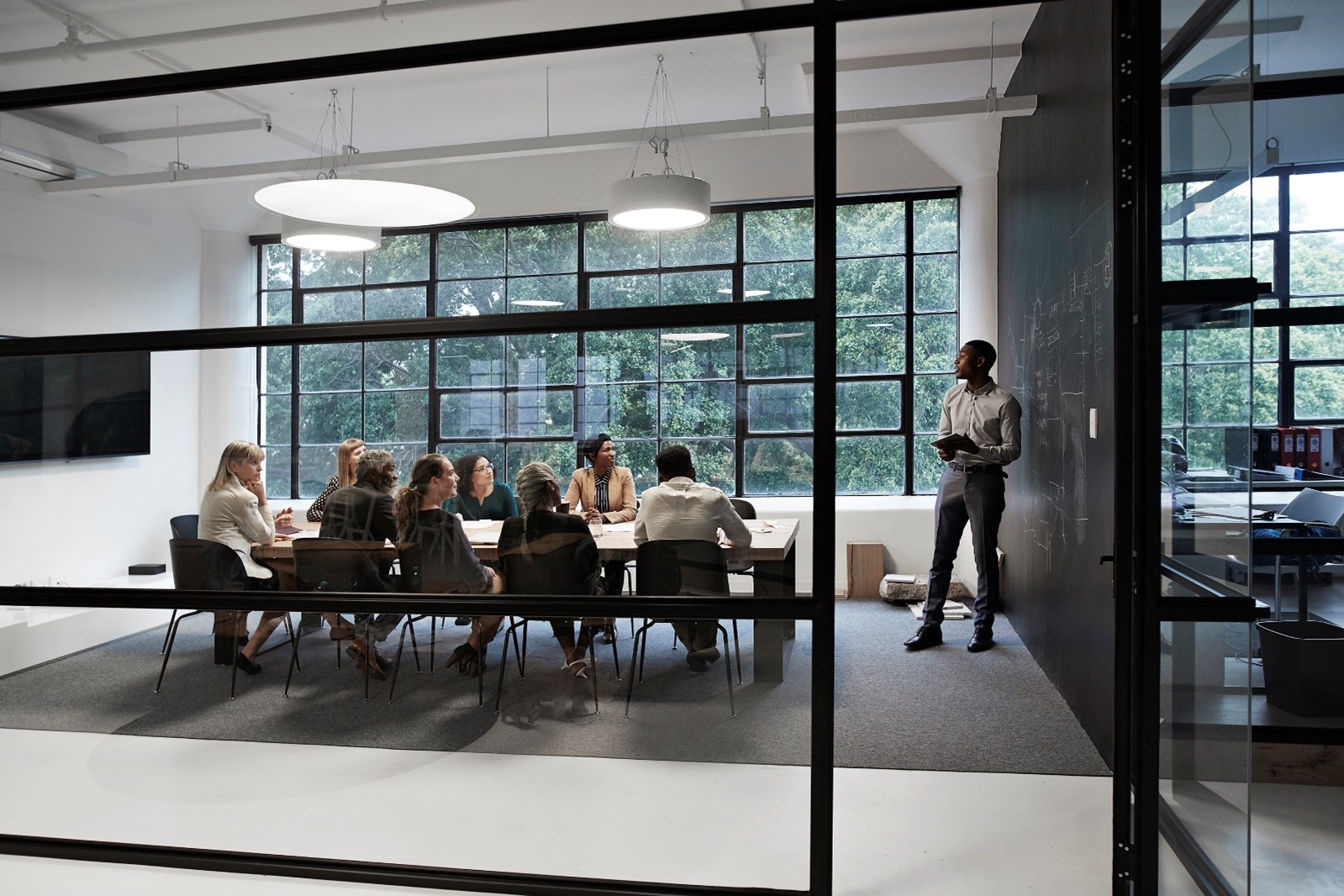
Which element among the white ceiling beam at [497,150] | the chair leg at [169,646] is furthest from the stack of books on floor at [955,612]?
the chair leg at [169,646]

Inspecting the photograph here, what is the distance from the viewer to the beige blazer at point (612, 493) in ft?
6.90

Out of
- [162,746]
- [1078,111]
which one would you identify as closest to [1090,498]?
[1078,111]

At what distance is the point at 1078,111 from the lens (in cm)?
333

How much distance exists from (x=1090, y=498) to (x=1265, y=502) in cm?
103

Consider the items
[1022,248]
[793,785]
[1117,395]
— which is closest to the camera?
[1117,395]

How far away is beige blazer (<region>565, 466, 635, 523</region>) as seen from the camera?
6.90 ft

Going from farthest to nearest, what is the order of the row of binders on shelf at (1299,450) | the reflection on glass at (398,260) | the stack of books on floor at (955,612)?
the stack of books on floor at (955,612) < the row of binders on shelf at (1299,450) < the reflection on glass at (398,260)

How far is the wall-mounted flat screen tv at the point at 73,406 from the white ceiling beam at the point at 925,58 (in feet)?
6.44

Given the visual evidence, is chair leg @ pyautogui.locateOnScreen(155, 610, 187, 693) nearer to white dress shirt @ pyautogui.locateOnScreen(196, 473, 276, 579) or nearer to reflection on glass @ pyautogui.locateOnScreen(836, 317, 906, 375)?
white dress shirt @ pyautogui.locateOnScreen(196, 473, 276, 579)

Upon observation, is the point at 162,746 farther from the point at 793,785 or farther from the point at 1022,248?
the point at 1022,248

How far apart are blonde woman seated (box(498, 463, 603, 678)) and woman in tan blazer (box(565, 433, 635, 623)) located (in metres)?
0.03

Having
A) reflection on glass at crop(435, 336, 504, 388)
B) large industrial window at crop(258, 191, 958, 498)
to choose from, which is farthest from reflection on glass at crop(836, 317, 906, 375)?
reflection on glass at crop(435, 336, 504, 388)

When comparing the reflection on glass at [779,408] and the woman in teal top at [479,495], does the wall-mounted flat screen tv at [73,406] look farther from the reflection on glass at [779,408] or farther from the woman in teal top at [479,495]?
the reflection on glass at [779,408]

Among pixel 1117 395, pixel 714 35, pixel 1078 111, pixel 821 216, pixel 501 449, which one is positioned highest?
pixel 1078 111
